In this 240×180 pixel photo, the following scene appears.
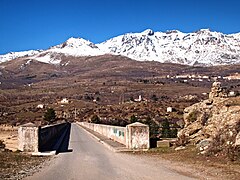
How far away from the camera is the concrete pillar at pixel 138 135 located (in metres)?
21.1

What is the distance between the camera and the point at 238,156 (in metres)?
14.8

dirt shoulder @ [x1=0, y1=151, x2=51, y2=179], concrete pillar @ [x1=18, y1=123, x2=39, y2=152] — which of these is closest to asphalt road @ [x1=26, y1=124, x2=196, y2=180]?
dirt shoulder @ [x1=0, y1=151, x2=51, y2=179]

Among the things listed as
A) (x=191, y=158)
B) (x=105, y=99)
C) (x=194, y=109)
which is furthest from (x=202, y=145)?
(x=105, y=99)

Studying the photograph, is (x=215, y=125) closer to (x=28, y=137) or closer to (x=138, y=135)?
(x=138, y=135)

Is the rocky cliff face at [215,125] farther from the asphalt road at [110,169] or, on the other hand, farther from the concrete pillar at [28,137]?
the concrete pillar at [28,137]

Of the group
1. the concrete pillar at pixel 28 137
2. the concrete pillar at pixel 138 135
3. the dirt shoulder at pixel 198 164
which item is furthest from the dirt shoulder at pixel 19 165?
the dirt shoulder at pixel 198 164

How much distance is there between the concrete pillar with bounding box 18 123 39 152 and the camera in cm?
2060

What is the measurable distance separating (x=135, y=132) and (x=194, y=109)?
15.5 feet

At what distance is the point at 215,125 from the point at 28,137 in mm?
9697

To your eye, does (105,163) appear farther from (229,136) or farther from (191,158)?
(229,136)

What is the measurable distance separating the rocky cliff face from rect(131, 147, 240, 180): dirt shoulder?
2.00ft

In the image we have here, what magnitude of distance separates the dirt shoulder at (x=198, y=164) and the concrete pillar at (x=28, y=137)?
5.79m

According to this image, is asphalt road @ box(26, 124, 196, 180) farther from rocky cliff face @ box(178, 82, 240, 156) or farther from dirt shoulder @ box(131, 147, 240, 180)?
rocky cliff face @ box(178, 82, 240, 156)

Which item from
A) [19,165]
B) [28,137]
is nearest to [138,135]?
[28,137]
